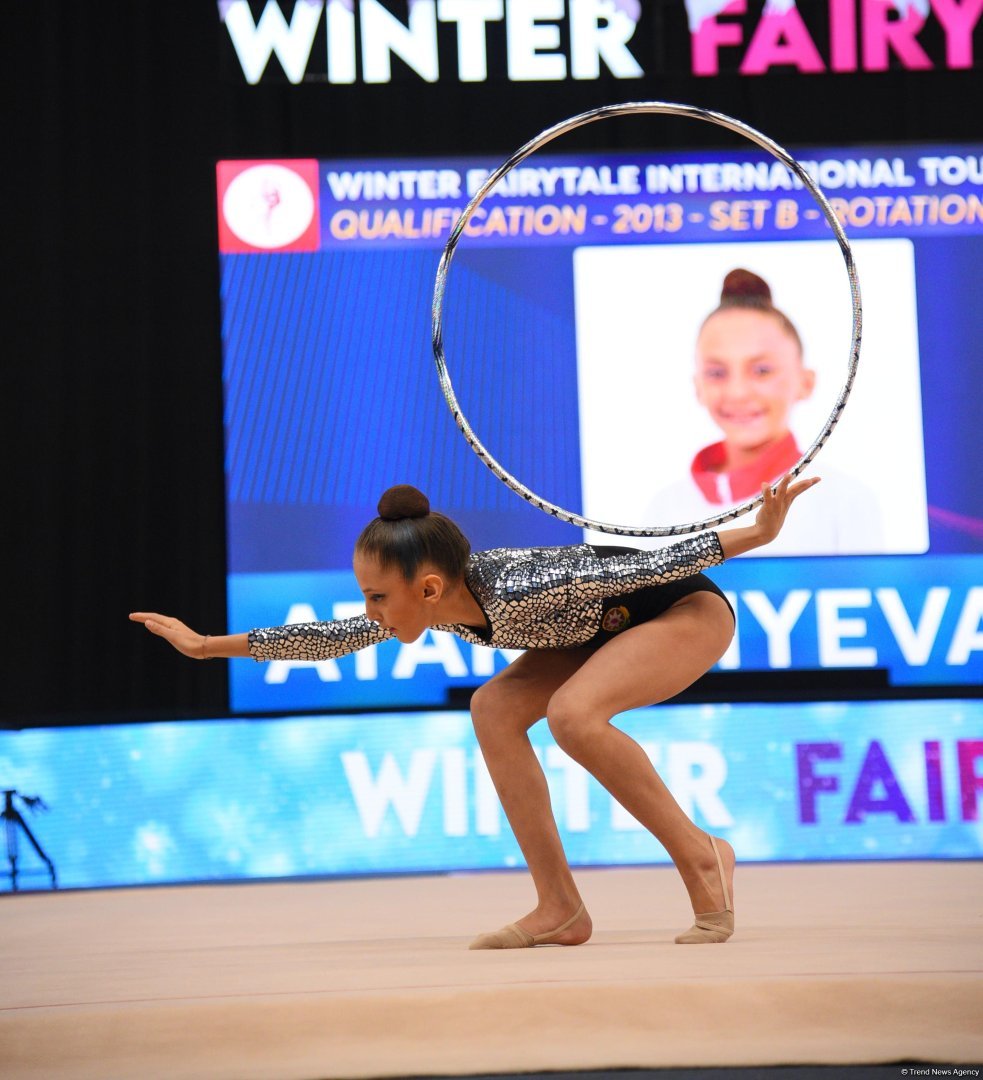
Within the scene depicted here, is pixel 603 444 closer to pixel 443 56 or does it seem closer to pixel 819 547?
pixel 819 547

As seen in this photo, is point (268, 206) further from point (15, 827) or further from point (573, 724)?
point (573, 724)

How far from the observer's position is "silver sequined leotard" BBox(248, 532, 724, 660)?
2545mm

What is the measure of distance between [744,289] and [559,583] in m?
2.78

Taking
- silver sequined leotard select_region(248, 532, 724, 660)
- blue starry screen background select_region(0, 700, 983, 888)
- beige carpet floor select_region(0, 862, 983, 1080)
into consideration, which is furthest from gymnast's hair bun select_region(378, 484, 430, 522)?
blue starry screen background select_region(0, 700, 983, 888)

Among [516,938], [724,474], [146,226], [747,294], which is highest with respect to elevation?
[146,226]

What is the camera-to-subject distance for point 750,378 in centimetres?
502

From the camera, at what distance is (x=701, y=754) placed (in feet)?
15.9

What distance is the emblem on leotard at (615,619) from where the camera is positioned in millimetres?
2719

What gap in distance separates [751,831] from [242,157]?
10.3 feet

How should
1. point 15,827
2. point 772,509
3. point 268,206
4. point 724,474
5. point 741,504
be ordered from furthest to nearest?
point 268,206
point 724,474
point 15,827
point 741,504
point 772,509

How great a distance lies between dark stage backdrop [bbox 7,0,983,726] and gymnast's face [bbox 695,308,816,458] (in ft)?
2.64

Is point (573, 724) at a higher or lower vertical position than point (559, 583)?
lower

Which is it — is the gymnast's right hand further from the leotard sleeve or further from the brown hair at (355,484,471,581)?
the brown hair at (355,484,471,581)

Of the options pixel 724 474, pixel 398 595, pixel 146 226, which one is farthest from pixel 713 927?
pixel 146 226
